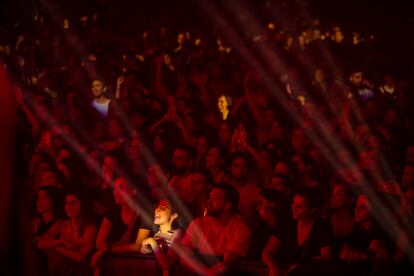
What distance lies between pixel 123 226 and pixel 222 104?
4170 millimetres

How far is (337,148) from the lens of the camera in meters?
7.29

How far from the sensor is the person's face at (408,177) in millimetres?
5848

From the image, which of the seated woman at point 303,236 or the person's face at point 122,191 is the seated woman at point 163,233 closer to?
the person's face at point 122,191

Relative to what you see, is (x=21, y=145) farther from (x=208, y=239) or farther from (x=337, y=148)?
(x=337, y=148)

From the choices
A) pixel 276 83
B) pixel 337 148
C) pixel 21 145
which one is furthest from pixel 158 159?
pixel 21 145

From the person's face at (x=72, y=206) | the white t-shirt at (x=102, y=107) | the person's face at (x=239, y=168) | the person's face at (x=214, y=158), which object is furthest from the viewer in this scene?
the white t-shirt at (x=102, y=107)

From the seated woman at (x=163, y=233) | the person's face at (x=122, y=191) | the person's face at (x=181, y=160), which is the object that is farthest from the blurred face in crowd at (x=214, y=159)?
the seated woman at (x=163, y=233)

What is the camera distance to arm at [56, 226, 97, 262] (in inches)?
209

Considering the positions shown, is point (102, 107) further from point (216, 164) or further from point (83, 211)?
point (83, 211)

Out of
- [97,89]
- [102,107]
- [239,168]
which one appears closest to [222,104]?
[102,107]

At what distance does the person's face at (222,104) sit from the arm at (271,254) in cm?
463

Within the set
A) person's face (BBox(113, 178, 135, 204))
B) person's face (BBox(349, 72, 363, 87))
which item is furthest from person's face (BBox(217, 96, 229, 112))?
person's face (BBox(113, 178, 135, 204))

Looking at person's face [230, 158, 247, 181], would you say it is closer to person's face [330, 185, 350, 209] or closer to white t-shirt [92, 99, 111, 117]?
person's face [330, 185, 350, 209]

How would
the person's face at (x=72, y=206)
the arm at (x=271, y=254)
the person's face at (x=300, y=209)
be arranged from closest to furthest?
the arm at (x=271, y=254)
the person's face at (x=300, y=209)
the person's face at (x=72, y=206)
